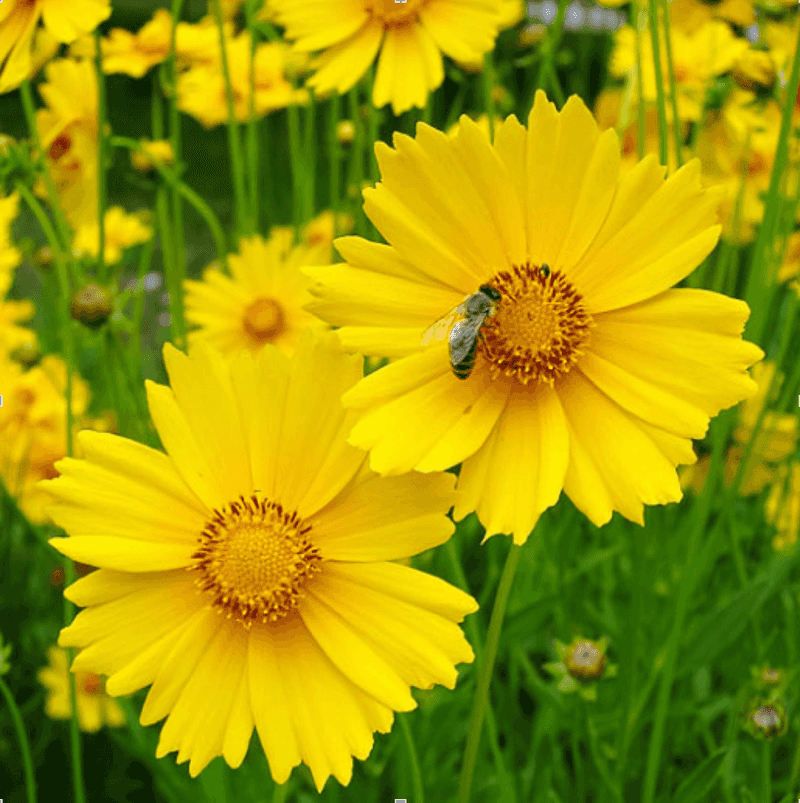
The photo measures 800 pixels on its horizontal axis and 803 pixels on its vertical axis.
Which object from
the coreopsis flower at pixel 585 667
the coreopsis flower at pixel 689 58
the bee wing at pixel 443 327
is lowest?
the coreopsis flower at pixel 585 667

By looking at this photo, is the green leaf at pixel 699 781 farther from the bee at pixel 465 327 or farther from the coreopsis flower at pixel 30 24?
the coreopsis flower at pixel 30 24

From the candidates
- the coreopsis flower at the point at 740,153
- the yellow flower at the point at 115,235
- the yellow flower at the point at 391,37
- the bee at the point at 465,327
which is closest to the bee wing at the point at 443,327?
the bee at the point at 465,327

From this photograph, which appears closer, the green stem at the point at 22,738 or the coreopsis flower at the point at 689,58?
the green stem at the point at 22,738

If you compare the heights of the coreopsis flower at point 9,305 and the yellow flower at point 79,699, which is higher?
the coreopsis flower at point 9,305

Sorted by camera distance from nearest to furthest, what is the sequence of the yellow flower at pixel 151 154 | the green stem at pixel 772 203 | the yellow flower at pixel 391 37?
the green stem at pixel 772 203
the yellow flower at pixel 391 37
the yellow flower at pixel 151 154

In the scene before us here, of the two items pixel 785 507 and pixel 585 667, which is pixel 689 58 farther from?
pixel 585 667

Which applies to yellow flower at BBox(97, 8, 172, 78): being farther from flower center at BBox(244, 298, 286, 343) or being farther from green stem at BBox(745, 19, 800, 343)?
green stem at BBox(745, 19, 800, 343)

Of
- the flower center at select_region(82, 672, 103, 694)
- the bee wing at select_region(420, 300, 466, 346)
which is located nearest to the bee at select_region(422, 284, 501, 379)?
the bee wing at select_region(420, 300, 466, 346)
